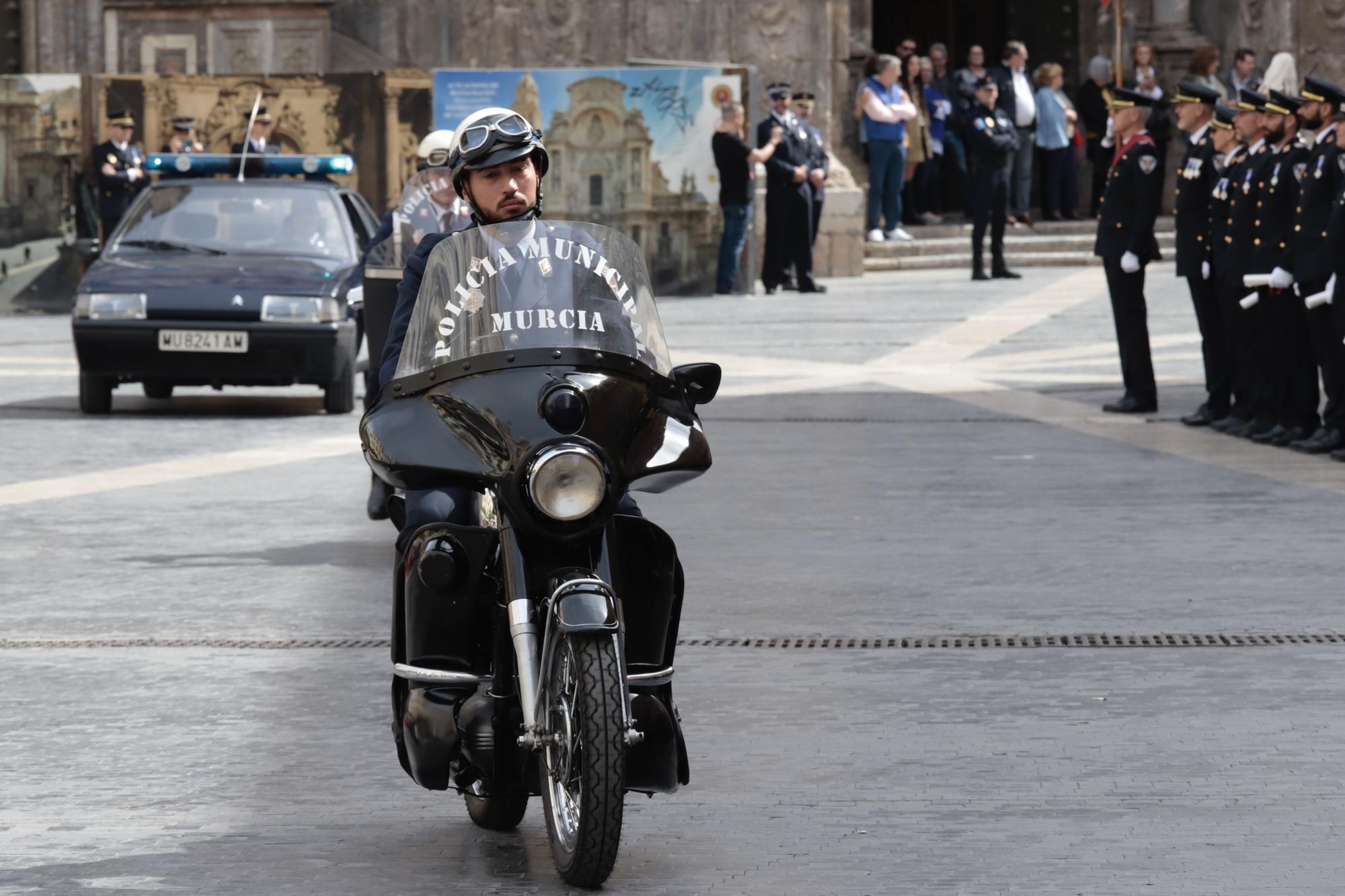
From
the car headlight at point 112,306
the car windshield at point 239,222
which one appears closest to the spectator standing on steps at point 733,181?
the car windshield at point 239,222

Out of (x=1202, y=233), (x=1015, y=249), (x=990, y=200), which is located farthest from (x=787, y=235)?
(x=1202, y=233)

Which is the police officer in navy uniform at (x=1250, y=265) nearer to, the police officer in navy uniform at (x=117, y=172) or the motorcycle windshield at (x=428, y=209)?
the motorcycle windshield at (x=428, y=209)

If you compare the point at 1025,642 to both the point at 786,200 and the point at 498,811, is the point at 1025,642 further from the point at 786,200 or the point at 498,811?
the point at 786,200

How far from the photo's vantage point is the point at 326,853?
5.30m

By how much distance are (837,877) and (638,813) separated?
747 millimetres

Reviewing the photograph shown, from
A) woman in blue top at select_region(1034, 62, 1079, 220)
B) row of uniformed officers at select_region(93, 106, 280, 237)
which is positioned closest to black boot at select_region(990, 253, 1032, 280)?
woman in blue top at select_region(1034, 62, 1079, 220)

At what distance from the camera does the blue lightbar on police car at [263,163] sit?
1741 cm

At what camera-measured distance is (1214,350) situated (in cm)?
1452

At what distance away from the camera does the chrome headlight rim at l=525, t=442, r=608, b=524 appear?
4887 millimetres

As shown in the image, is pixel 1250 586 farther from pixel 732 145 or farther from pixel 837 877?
pixel 732 145

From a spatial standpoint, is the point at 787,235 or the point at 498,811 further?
the point at 787,235

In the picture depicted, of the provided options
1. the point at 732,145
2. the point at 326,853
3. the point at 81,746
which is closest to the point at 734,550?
the point at 81,746

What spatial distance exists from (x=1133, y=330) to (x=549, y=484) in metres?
10.8

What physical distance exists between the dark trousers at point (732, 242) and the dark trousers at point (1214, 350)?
1033cm
